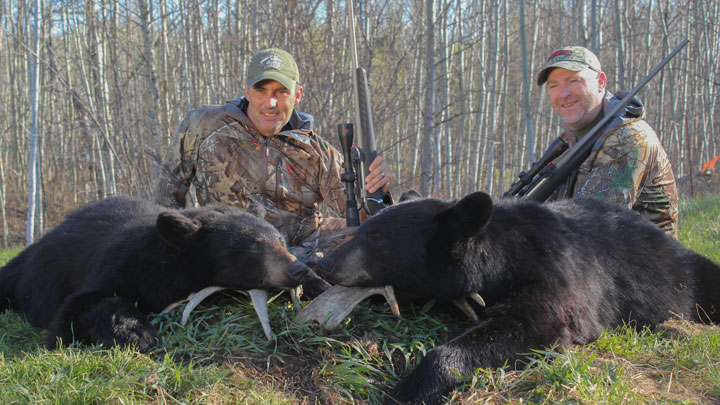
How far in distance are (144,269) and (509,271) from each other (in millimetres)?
2116

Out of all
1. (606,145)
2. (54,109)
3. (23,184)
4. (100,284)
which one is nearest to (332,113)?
(606,145)

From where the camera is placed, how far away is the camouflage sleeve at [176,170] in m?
5.05

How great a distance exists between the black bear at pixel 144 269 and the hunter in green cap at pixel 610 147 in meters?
2.39

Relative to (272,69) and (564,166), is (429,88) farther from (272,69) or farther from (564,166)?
(564,166)

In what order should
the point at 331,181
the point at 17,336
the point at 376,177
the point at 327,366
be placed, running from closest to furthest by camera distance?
1. the point at 327,366
2. the point at 17,336
3. the point at 376,177
4. the point at 331,181

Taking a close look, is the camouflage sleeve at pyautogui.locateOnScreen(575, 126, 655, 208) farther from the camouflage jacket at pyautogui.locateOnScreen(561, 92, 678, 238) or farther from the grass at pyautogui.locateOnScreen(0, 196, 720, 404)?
the grass at pyautogui.locateOnScreen(0, 196, 720, 404)

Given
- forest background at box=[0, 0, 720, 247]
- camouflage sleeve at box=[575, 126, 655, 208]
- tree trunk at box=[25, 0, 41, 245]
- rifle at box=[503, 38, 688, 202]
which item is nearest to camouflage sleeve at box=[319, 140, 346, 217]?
rifle at box=[503, 38, 688, 202]

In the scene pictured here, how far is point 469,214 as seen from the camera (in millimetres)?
2951

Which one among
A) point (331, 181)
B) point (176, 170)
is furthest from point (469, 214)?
point (176, 170)

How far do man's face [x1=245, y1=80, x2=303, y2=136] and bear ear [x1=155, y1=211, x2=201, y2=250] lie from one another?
69.9 inches

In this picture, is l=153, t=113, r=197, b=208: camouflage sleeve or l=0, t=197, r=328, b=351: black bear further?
l=153, t=113, r=197, b=208: camouflage sleeve

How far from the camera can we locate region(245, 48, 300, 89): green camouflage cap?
15.2ft

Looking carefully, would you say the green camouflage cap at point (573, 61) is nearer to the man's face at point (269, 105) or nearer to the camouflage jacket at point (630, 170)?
the camouflage jacket at point (630, 170)

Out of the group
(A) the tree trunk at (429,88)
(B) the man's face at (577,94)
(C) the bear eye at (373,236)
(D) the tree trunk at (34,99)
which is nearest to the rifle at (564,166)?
(B) the man's face at (577,94)
